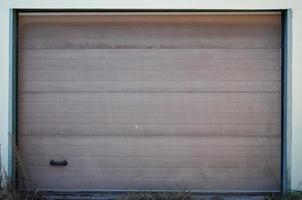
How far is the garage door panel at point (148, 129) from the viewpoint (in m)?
7.12

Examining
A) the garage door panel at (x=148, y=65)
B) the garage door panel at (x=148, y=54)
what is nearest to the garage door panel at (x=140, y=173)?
the garage door panel at (x=148, y=65)

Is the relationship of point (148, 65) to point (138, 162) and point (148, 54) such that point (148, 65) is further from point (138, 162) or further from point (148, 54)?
point (138, 162)

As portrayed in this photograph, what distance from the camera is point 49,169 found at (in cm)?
716

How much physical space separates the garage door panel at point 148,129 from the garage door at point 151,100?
0.01 meters

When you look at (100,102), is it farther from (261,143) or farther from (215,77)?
(261,143)

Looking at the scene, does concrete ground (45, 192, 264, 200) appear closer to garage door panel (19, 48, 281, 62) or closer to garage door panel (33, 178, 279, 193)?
garage door panel (33, 178, 279, 193)

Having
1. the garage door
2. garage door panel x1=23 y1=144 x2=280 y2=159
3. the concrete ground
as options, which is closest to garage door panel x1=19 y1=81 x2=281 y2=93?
the garage door

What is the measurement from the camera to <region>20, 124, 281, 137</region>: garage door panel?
7.12 metres

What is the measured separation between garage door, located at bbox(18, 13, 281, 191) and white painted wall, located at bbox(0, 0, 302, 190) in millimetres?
224

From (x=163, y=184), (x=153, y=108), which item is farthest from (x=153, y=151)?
(x=153, y=108)

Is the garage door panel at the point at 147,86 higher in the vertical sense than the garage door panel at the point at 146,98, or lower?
higher

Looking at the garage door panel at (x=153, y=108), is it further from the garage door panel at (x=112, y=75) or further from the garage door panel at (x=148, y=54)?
the garage door panel at (x=148, y=54)

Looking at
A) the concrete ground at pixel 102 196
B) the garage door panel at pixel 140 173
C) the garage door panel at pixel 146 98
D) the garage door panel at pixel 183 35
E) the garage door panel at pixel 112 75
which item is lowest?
the concrete ground at pixel 102 196

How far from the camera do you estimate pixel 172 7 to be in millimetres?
6906
